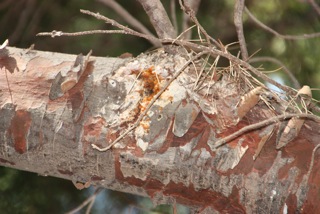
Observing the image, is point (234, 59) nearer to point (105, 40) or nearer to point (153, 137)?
point (153, 137)

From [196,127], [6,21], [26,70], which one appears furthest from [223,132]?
[6,21]

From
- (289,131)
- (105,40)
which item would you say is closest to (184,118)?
(289,131)

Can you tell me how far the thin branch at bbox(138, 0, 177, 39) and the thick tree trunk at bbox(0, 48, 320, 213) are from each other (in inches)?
3.5

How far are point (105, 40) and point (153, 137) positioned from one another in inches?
51.9

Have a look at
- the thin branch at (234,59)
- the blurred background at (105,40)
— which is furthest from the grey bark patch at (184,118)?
the blurred background at (105,40)

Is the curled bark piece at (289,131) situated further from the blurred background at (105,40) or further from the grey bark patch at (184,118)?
the blurred background at (105,40)

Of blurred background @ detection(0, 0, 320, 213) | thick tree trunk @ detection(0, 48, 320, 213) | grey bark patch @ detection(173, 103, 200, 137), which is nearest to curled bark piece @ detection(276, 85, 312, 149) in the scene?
thick tree trunk @ detection(0, 48, 320, 213)

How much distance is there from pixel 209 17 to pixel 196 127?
53.0 inches

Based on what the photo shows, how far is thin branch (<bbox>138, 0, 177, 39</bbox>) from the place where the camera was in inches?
49.8

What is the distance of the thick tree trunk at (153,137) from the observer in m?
1.11

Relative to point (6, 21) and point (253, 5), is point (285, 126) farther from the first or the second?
point (6, 21)

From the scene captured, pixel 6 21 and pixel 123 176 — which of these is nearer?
pixel 123 176

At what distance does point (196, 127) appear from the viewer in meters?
1.12

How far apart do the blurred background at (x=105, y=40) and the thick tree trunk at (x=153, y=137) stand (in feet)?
3.55
